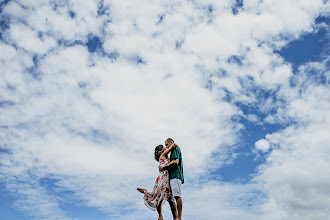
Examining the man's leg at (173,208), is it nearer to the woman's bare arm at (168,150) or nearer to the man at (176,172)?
the man at (176,172)

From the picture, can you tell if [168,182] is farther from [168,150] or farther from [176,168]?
[168,150]

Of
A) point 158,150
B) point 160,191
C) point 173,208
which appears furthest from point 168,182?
point 158,150

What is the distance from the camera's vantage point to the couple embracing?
948cm

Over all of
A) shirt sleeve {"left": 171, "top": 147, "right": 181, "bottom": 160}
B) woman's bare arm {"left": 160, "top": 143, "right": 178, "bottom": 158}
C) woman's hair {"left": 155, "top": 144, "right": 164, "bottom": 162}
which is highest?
woman's hair {"left": 155, "top": 144, "right": 164, "bottom": 162}

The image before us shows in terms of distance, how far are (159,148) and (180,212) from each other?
2.40m

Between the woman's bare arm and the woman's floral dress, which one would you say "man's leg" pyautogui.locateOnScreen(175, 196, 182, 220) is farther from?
the woman's bare arm

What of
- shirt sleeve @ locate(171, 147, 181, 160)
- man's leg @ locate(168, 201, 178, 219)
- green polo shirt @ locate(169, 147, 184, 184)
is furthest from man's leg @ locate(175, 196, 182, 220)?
shirt sleeve @ locate(171, 147, 181, 160)

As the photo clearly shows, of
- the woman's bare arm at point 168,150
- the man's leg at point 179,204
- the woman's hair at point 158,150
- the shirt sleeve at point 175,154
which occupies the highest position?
the woman's hair at point 158,150

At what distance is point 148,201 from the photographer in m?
9.96

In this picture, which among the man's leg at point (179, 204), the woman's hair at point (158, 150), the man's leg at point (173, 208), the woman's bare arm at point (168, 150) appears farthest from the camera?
→ the woman's hair at point (158, 150)

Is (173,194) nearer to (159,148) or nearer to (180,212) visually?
(180,212)

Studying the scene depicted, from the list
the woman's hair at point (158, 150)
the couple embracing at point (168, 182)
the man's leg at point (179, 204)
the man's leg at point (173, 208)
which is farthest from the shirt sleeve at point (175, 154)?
the man's leg at point (173, 208)

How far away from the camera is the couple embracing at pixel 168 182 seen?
9.48m

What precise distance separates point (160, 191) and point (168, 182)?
420mm
